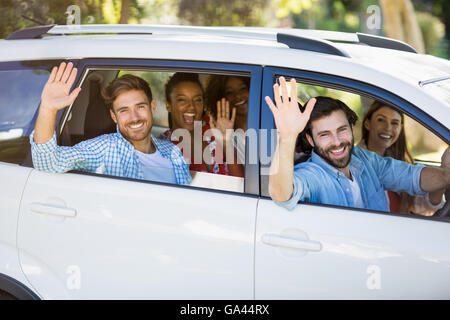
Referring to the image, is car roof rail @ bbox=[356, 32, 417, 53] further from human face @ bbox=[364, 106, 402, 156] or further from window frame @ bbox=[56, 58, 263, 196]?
window frame @ bbox=[56, 58, 263, 196]

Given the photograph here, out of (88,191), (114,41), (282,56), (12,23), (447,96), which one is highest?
(12,23)

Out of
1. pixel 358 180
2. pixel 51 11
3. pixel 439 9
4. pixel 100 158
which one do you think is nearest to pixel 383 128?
pixel 358 180

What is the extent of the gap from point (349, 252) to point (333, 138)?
1.96 ft

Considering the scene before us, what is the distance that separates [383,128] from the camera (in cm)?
359

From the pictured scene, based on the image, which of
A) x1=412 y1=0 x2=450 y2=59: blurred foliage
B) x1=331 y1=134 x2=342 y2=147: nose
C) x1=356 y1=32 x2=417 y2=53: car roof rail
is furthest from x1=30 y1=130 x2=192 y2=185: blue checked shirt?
x1=412 y1=0 x2=450 y2=59: blurred foliage

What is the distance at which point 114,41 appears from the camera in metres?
2.81

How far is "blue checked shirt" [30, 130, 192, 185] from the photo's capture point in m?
2.69

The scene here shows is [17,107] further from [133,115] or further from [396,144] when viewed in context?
[396,144]

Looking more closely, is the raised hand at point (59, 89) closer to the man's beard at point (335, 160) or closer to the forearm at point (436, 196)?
the man's beard at point (335, 160)

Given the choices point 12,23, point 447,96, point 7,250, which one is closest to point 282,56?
point 447,96

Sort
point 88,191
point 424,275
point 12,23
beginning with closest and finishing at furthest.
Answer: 1. point 424,275
2. point 88,191
3. point 12,23
